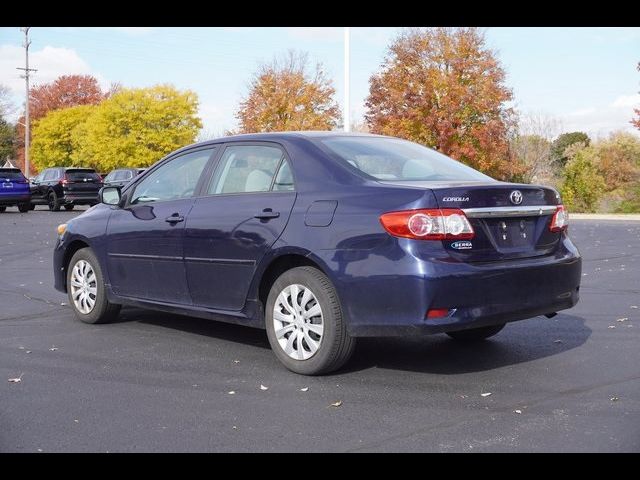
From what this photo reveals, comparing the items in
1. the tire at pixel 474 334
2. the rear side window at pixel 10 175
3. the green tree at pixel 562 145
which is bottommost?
the tire at pixel 474 334

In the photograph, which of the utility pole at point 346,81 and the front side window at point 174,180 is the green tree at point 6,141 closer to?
the utility pole at point 346,81

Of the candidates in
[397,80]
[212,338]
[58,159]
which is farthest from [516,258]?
[58,159]

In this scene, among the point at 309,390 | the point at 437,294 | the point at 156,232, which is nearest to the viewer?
the point at 437,294

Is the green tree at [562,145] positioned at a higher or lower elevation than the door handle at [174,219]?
higher

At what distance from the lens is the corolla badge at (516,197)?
5.06 m

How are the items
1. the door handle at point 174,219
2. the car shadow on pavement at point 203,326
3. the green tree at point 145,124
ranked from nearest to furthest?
1. the door handle at point 174,219
2. the car shadow on pavement at point 203,326
3. the green tree at point 145,124

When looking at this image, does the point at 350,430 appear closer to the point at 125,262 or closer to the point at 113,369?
the point at 113,369

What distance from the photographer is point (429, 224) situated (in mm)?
4680

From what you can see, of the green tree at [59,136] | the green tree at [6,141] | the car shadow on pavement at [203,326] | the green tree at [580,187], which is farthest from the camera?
the green tree at [6,141]

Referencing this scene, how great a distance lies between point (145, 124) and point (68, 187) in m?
20.3

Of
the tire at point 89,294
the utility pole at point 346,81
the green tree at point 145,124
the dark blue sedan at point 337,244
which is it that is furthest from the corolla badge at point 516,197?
the green tree at point 145,124

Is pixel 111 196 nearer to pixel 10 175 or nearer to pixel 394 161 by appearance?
pixel 394 161

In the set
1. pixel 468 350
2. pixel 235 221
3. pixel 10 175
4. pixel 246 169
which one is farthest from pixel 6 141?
pixel 468 350

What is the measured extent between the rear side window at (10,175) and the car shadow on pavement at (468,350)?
25575mm
